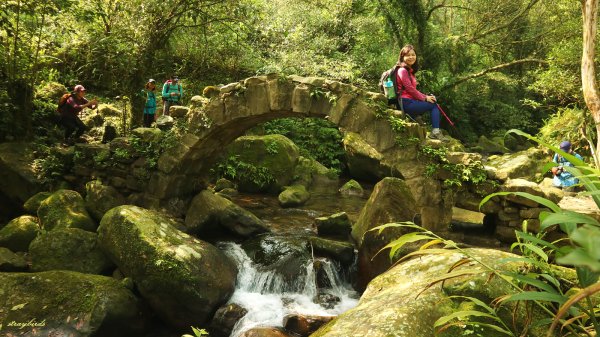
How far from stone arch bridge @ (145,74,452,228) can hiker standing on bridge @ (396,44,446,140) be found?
0.97ft

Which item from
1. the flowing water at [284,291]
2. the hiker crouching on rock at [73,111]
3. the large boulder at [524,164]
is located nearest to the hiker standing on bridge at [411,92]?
the flowing water at [284,291]

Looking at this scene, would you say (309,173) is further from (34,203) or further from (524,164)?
(34,203)

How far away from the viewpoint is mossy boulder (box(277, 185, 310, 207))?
9.94 m

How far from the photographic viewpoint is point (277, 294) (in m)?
6.04

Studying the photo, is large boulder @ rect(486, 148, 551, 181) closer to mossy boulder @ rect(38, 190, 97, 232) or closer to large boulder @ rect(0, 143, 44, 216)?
→ mossy boulder @ rect(38, 190, 97, 232)

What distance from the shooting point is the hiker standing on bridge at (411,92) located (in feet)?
19.0

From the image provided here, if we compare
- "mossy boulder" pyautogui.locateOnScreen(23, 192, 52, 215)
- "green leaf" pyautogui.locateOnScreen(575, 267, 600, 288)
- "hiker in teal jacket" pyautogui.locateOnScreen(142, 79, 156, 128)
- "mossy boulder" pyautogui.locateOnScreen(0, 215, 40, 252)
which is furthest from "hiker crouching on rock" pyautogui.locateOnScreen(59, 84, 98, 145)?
"green leaf" pyautogui.locateOnScreen(575, 267, 600, 288)

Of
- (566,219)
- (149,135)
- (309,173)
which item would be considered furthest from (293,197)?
(566,219)

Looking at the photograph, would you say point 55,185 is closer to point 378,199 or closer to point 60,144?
point 60,144

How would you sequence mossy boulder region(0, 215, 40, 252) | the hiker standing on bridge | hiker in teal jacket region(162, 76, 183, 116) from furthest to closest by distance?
hiker in teal jacket region(162, 76, 183, 116)
mossy boulder region(0, 215, 40, 252)
the hiker standing on bridge

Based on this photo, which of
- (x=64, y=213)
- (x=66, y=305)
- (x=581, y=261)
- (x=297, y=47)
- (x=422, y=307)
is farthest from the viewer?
(x=297, y=47)

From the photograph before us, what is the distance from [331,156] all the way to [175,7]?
24.5 feet

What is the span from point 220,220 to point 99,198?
2127 millimetres

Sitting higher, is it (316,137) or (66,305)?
(316,137)
